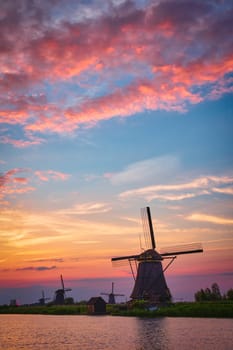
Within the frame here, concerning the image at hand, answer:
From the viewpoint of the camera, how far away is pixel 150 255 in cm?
5844

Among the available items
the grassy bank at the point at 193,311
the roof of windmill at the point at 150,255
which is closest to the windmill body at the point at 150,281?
the roof of windmill at the point at 150,255

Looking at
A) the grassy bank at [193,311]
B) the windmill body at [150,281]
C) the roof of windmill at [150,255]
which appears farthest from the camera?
the roof of windmill at [150,255]

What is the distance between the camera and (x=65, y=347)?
96.9ft

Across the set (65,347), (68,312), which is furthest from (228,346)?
(68,312)

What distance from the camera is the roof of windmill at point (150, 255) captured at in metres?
58.2

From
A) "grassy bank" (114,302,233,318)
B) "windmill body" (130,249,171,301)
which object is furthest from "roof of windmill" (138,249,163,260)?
"grassy bank" (114,302,233,318)

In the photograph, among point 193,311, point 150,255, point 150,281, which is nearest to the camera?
point 193,311

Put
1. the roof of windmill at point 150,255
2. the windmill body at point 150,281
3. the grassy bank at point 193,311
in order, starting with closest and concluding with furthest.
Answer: the grassy bank at point 193,311
the windmill body at point 150,281
the roof of windmill at point 150,255

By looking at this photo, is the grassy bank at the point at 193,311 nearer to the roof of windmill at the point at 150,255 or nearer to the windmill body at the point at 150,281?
the windmill body at the point at 150,281

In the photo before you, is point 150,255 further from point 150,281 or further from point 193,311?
point 193,311

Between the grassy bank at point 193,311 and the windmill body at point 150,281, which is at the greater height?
the windmill body at point 150,281

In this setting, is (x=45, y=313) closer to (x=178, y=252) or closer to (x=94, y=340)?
(x=178, y=252)

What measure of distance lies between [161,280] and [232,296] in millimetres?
10942

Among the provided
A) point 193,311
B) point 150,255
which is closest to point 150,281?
point 150,255
